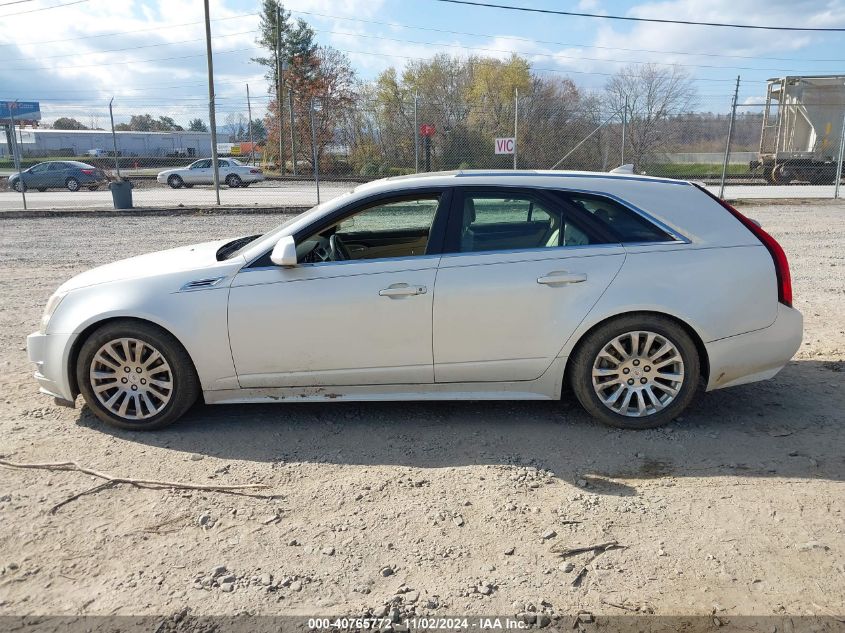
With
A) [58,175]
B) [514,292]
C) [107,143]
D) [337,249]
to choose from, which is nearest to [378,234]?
[337,249]

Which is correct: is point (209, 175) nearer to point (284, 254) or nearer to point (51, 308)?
point (51, 308)

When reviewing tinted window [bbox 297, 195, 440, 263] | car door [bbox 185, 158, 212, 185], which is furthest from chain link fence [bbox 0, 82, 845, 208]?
tinted window [bbox 297, 195, 440, 263]

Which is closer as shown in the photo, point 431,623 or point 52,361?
point 431,623

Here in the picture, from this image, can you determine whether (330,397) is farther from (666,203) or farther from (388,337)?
(666,203)

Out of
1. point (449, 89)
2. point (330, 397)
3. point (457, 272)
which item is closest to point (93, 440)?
point (330, 397)

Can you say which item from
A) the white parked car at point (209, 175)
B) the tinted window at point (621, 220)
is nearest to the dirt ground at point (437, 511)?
the tinted window at point (621, 220)

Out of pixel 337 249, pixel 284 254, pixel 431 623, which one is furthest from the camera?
pixel 337 249

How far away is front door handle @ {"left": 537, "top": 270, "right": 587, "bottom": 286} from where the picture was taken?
13.4 ft

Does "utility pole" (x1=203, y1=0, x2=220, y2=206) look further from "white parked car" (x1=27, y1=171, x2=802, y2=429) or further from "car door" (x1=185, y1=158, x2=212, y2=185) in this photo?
"white parked car" (x1=27, y1=171, x2=802, y2=429)

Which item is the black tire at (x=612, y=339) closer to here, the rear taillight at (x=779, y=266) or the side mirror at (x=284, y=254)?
the rear taillight at (x=779, y=266)

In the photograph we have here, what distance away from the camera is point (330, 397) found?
4.29m

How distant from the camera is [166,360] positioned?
4.22m

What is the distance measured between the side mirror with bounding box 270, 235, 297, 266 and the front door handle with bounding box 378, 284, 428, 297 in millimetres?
564

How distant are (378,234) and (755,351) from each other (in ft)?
8.68
